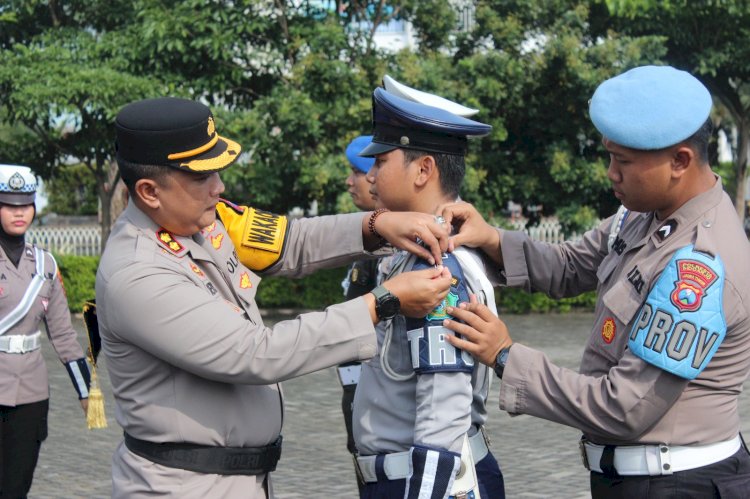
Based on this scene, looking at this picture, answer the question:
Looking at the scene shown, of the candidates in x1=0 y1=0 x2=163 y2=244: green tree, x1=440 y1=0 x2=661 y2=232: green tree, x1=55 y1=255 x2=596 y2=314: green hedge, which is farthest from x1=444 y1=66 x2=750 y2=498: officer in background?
x1=55 y1=255 x2=596 y2=314: green hedge

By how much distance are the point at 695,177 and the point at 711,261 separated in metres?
0.28

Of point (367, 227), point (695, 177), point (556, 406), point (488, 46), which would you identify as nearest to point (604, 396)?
point (556, 406)

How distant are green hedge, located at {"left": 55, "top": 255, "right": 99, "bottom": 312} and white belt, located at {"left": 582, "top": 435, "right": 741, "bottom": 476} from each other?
15.1 metres

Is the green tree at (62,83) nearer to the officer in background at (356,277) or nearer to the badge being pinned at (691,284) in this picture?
the officer in background at (356,277)

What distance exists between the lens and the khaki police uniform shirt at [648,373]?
271 centimetres

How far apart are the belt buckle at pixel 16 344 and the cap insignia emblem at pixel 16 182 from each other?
2.74ft

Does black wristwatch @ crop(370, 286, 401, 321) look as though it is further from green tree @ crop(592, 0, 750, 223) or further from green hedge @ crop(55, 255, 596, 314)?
green hedge @ crop(55, 255, 596, 314)

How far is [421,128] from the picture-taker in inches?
121

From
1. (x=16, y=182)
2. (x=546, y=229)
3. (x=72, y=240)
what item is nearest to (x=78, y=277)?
(x=72, y=240)

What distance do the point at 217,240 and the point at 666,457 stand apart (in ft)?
4.72

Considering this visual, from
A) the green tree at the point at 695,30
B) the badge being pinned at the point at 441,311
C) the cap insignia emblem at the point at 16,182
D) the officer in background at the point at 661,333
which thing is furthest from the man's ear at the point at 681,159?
Answer: the green tree at the point at 695,30

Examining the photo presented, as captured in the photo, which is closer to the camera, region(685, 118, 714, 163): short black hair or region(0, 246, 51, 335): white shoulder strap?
region(685, 118, 714, 163): short black hair

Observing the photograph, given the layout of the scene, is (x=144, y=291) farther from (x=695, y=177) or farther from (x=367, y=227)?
(x=695, y=177)

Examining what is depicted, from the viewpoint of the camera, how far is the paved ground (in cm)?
671
